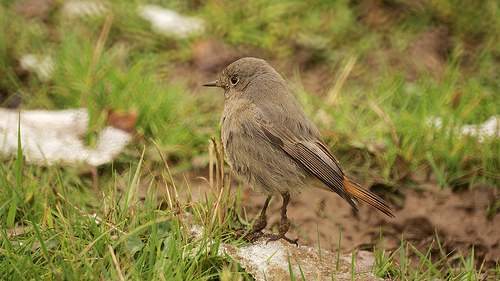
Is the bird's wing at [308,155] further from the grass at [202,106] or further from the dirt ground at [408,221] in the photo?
the grass at [202,106]

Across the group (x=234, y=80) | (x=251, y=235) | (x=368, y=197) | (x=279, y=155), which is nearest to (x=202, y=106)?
(x=234, y=80)

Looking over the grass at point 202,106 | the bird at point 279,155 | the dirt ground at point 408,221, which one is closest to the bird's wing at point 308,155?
the bird at point 279,155

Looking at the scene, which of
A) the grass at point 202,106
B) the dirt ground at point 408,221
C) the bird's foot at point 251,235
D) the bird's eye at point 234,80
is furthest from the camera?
the bird's eye at point 234,80

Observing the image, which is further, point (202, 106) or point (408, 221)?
point (202, 106)

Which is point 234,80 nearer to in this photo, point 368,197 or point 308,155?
point 308,155

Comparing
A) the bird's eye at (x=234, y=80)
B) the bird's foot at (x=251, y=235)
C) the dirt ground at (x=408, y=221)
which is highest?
the bird's eye at (x=234, y=80)

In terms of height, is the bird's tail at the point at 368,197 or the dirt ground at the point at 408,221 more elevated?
the bird's tail at the point at 368,197

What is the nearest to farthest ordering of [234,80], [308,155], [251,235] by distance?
1. [251,235]
2. [308,155]
3. [234,80]

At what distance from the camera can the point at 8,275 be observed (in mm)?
2457

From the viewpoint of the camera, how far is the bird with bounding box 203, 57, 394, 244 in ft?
10.6

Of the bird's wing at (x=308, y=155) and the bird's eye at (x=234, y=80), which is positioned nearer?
the bird's wing at (x=308, y=155)

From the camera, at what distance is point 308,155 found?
3287 millimetres

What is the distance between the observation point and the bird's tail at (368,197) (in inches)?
126

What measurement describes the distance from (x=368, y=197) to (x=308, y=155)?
1.56 feet
